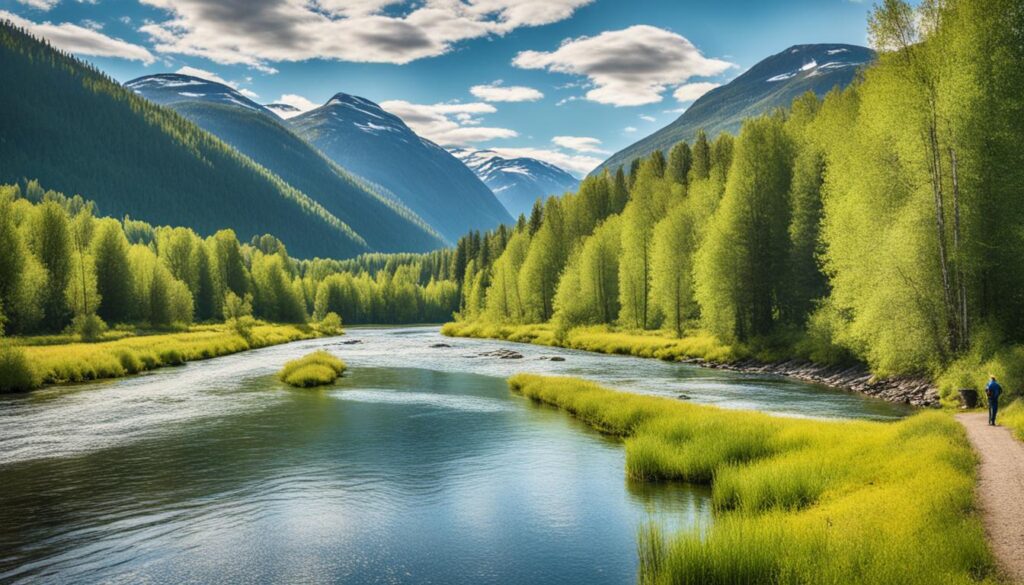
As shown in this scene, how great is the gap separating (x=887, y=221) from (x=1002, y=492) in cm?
3149

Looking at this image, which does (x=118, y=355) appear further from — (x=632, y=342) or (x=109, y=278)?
(x=632, y=342)

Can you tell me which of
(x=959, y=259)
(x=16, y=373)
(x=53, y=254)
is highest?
(x=53, y=254)

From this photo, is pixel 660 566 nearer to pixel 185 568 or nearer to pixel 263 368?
pixel 185 568

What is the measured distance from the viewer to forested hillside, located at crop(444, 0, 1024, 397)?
117ft

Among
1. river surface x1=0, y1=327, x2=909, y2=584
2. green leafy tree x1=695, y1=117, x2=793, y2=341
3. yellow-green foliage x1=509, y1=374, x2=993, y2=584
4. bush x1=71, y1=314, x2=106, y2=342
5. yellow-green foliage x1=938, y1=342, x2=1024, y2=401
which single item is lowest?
river surface x1=0, y1=327, x2=909, y2=584

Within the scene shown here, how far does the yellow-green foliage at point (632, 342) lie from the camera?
2598 inches

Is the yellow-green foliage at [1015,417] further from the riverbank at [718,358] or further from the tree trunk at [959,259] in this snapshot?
the tree trunk at [959,259]

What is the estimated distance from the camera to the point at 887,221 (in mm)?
42469

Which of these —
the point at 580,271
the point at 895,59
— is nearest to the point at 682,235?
the point at 580,271

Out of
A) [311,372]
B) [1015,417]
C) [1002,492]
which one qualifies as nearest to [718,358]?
[311,372]

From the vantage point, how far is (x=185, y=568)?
16.6 metres

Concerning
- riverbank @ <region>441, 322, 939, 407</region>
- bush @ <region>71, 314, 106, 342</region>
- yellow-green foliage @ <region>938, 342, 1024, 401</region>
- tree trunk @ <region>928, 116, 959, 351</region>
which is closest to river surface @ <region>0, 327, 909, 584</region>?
riverbank @ <region>441, 322, 939, 407</region>

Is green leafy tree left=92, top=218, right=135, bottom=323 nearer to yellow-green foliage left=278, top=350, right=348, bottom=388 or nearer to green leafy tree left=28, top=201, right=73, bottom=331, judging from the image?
green leafy tree left=28, top=201, right=73, bottom=331

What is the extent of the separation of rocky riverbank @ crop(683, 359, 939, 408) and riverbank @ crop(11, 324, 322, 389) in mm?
54810
